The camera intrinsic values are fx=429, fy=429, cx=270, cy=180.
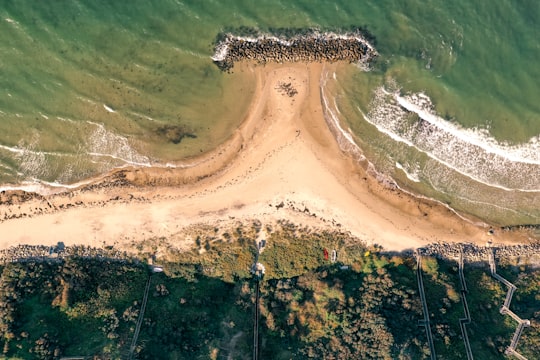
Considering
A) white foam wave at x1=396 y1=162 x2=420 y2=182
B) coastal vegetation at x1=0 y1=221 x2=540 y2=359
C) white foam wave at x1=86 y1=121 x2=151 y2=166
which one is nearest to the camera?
coastal vegetation at x1=0 y1=221 x2=540 y2=359

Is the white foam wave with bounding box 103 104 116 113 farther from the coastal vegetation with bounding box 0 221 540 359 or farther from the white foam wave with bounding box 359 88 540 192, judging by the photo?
the white foam wave with bounding box 359 88 540 192

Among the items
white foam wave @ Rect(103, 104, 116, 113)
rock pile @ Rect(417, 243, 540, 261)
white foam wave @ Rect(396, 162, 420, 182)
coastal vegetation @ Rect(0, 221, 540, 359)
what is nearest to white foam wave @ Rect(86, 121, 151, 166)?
white foam wave @ Rect(103, 104, 116, 113)

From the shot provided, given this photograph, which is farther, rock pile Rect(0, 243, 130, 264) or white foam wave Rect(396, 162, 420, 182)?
Answer: white foam wave Rect(396, 162, 420, 182)

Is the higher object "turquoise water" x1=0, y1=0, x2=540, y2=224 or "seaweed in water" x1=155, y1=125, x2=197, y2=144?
"turquoise water" x1=0, y1=0, x2=540, y2=224

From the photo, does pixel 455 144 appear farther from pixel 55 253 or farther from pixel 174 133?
pixel 55 253

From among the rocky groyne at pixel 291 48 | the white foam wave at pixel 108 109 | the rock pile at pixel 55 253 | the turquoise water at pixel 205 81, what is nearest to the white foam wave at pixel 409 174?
the turquoise water at pixel 205 81

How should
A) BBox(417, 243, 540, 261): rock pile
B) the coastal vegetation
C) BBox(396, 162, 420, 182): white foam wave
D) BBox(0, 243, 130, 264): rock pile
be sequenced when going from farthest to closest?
BBox(396, 162, 420, 182): white foam wave
BBox(417, 243, 540, 261): rock pile
BBox(0, 243, 130, 264): rock pile
the coastal vegetation

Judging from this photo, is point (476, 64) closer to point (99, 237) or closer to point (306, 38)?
point (306, 38)
